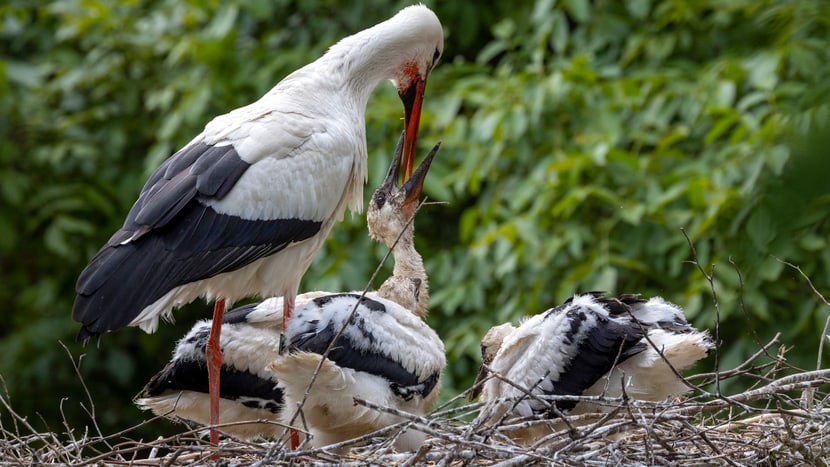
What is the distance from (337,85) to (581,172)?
2.23 m

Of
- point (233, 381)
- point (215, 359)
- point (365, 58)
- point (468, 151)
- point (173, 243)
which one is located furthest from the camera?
point (468, 151)

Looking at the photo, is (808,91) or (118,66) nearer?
(808,91)

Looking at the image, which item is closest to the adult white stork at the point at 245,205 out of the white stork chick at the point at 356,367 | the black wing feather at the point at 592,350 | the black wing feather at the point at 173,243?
the black wing feather at the point at 173,243

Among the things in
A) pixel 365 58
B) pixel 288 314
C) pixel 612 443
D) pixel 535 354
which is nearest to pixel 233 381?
pixel 288 314

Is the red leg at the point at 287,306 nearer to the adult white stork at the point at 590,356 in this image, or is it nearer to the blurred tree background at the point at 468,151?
the adult white stork at the point at 590,356

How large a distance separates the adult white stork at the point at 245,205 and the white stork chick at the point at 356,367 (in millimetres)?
252

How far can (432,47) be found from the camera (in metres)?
4.66

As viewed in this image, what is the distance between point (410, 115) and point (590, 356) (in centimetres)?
162

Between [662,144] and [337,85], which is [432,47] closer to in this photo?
[337,85]

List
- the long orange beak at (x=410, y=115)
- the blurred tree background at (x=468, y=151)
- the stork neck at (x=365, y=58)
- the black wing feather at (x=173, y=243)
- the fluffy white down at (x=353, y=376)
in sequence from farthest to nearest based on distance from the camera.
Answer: the blurred tree background at (x=468, y=151) < the long orange beak at (x=410, y=115) < the stork neck at (x=365, y=58) < the fluffy white down at (x=353, y=376) < the black wing feather at (x=173, y=243)

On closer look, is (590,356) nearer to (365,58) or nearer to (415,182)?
(415,182)

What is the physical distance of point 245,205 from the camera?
144 inches

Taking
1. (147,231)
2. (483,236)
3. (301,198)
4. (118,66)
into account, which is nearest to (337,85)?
(301,198)

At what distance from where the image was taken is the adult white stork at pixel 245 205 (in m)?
3.44
